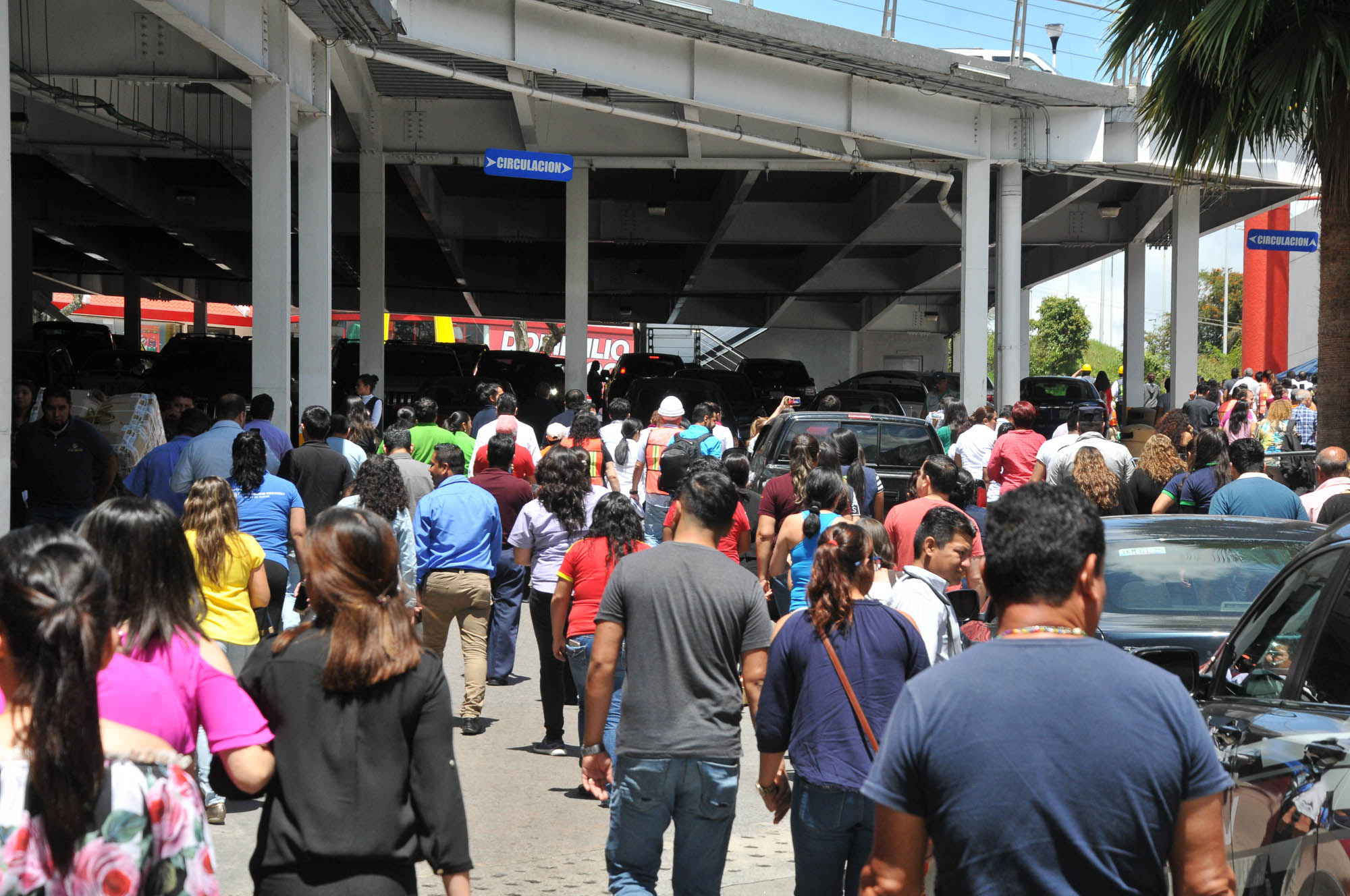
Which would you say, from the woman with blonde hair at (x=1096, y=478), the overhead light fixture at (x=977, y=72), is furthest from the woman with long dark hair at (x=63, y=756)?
the overhead light fixture at (x=977, y=72)

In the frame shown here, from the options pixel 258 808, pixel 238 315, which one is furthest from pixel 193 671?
pixel 238 315

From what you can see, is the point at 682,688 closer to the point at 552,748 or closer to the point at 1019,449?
the point at 552,748

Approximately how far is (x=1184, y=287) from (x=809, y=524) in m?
19.6

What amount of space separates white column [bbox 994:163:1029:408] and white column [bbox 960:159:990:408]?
266mm

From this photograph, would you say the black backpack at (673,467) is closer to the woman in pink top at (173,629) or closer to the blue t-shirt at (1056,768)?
the woman in pink top at (173,629)

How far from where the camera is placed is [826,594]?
455cm

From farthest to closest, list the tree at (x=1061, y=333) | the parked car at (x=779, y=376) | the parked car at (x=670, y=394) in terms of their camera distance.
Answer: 1. the tree at (x=1061, y=333)
2. the parked car at (x=779, y=376)
3. the parked car at (x=670, y=394)

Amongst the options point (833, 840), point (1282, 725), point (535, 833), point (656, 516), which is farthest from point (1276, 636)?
point (656, 516)

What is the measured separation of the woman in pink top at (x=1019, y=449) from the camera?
12117mm

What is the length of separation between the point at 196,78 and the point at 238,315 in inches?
2337

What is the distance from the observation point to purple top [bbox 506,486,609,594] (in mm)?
8414

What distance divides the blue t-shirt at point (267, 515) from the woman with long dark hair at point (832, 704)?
439 centimetres

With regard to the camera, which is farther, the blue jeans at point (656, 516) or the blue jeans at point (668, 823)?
the blue jeans at point (656, 516)

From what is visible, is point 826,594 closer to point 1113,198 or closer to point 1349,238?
point 1349,238
